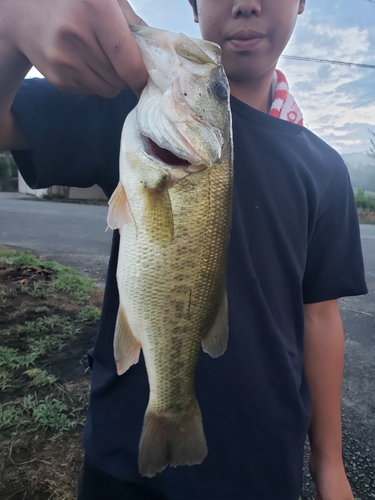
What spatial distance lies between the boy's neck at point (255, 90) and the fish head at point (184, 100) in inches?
18.4

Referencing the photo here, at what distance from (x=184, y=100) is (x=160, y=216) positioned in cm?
38

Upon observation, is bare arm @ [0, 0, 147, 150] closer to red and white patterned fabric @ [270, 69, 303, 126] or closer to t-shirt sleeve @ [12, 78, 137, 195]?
t-shirt sleeve @ [12, 78, 137, 195]

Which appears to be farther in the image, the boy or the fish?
the boy

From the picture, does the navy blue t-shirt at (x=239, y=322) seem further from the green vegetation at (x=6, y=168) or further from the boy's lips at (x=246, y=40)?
the green vegetation at (x=6, y=168)

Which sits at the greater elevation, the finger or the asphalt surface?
the finger

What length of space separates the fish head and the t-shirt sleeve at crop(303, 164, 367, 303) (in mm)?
744

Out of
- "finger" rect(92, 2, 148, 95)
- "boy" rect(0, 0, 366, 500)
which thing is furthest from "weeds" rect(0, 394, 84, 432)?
"finger" rect(92, 2, 148, 95)

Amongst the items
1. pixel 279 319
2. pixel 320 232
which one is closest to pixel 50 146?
pixel 279 319

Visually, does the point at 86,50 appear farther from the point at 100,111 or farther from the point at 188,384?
the point at 188,384

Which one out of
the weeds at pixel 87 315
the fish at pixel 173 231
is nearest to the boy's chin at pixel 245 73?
the fish at pixel 173 231

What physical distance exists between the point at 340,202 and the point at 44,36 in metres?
1.36

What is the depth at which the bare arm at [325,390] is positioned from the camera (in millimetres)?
1707

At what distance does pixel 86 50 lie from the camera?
0.99 metres

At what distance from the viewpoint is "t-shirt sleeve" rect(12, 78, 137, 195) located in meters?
1.31
